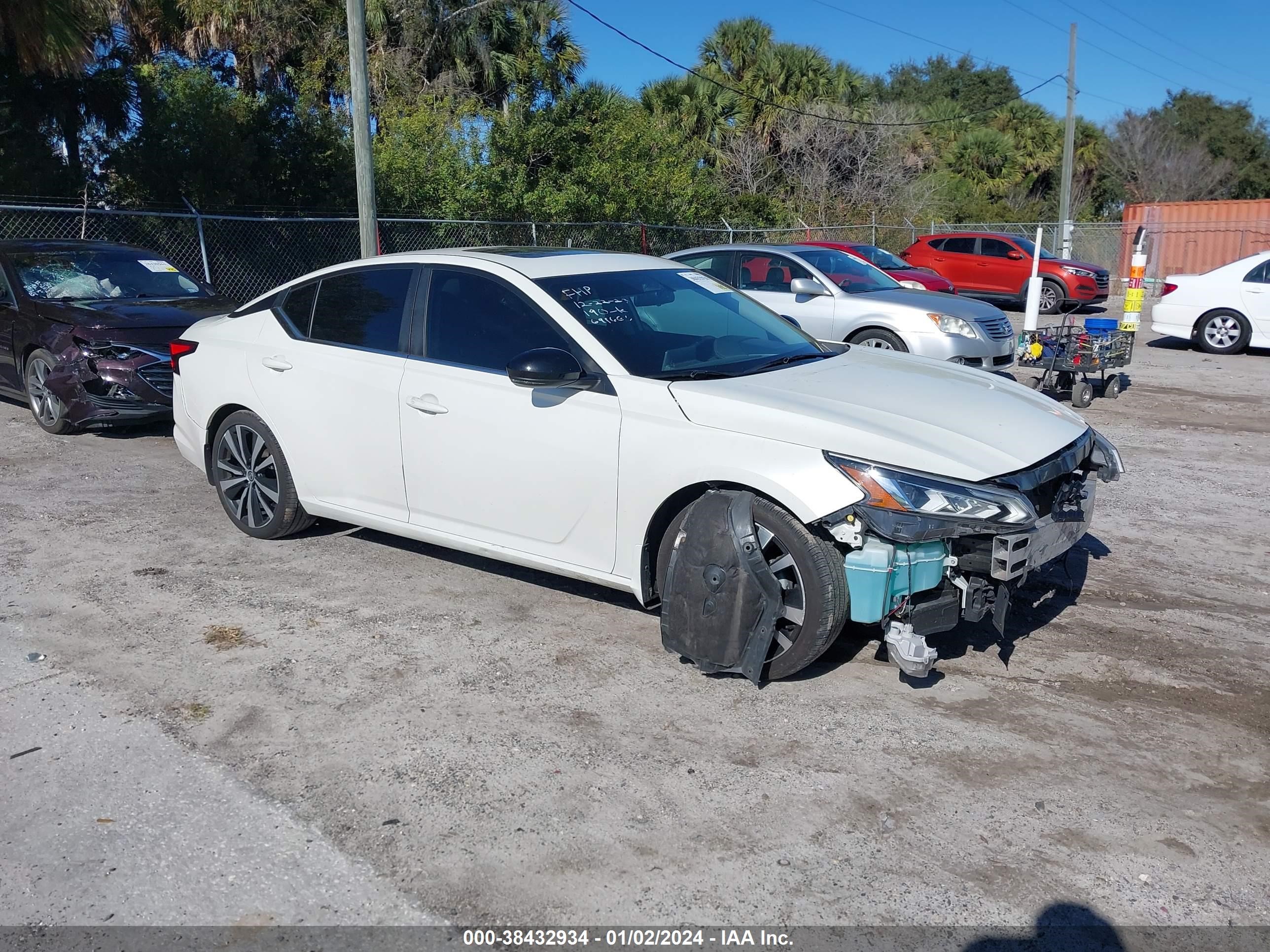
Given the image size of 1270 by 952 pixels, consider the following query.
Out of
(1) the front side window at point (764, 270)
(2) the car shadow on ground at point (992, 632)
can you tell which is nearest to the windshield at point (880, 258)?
(1) the front side window at point (764, 270)

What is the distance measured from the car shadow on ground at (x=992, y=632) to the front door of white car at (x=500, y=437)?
3.61 ft

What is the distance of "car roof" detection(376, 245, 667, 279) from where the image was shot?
5.32m

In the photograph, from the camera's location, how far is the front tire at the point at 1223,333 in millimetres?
15078

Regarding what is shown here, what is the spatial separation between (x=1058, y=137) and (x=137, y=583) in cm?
4563

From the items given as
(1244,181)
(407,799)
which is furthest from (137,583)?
(1244,181)

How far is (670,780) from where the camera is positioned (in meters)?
3.70

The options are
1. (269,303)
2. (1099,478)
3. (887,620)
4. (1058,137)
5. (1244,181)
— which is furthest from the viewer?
(1244,181)

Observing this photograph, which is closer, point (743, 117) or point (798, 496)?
point (798, 496)

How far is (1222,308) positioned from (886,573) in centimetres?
1345

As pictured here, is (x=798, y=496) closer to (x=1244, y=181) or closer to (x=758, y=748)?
(x=758, y=748)

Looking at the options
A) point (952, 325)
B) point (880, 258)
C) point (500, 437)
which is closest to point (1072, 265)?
point (880, 258)

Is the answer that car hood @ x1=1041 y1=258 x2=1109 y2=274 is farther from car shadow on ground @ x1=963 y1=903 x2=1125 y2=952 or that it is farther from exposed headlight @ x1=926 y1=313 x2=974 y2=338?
car shadow on ground @ x1=963 y1=903 x2=1125 y2=952

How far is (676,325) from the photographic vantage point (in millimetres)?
5305

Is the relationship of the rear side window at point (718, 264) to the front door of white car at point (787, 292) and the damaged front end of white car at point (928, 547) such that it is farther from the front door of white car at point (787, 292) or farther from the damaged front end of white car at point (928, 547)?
the damaged front end of white car at point (928, 547)
